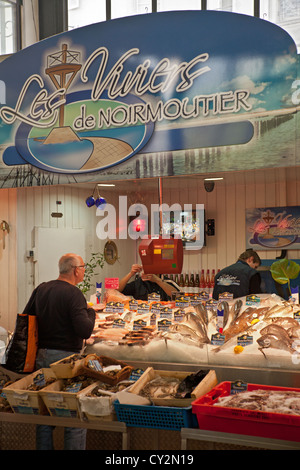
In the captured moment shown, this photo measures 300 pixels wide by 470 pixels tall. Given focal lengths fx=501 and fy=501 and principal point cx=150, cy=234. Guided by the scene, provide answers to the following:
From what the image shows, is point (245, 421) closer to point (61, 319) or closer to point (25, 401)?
point (25, 401)

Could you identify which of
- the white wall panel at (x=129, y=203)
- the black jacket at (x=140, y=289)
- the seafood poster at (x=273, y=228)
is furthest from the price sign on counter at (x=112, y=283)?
the seafood poster at (x=273, y=228)

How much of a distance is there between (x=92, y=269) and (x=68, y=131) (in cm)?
435

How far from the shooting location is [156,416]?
Result: 324 cm

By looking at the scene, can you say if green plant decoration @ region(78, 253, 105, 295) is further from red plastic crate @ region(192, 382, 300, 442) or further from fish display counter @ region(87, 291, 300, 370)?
red plastic crate @ region(192, 382, 300, 442)

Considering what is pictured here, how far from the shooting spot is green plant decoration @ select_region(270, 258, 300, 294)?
556cm

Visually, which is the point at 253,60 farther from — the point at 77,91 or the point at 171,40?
the point at 77,91

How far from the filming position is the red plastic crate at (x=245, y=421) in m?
2.97

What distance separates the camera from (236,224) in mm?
8953

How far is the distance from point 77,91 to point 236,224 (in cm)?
513

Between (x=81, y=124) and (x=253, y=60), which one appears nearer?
(x=253, y=60)

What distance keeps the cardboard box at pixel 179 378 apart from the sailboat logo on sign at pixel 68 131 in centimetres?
177

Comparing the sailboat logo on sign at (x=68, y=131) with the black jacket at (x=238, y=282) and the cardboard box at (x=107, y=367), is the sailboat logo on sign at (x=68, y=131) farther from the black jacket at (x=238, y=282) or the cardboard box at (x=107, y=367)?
the black jacket at (x=238, y=282)

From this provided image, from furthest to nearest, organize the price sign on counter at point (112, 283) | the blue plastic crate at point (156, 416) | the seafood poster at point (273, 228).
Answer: the seafood poster at point (273, 228) < the price sign on counter at point (112, 283) < the blue plastic crate at point (156, 416)
